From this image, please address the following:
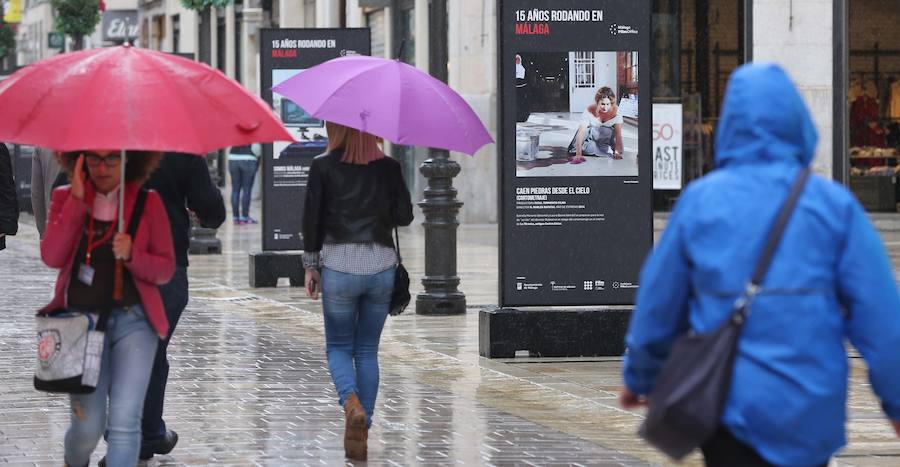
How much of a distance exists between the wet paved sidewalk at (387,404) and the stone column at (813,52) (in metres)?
11.1

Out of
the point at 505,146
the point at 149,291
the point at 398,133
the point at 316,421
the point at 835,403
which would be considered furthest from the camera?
the point at 505,146

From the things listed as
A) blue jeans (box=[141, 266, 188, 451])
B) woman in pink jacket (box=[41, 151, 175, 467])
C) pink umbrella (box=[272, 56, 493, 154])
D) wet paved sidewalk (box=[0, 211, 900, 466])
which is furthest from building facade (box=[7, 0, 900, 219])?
woman in pink jacket (box=[41, 151, 175, 467])

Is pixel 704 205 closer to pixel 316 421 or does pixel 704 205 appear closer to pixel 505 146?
pixel 316 421

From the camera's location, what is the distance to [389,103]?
8250 millimetres

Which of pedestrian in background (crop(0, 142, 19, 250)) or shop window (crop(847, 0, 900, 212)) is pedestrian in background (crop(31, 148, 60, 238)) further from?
shop window (crop(847, 0, 900, 212))

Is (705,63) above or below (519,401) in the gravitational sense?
above

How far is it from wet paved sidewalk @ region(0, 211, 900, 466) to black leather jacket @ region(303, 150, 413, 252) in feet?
3.34

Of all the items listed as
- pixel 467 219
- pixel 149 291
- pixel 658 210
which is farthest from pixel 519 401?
pixel 467 219

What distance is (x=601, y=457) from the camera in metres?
8.17

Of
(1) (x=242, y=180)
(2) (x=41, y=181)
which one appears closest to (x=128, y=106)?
(2) (x=41, y=181)

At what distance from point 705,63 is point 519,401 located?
17.2 metres

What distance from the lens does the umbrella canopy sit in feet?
19.4

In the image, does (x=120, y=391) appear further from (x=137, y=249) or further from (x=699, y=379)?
(x=699, y=379)

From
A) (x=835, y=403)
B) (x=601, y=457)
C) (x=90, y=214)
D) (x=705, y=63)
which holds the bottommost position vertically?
(x=601, y=457)
